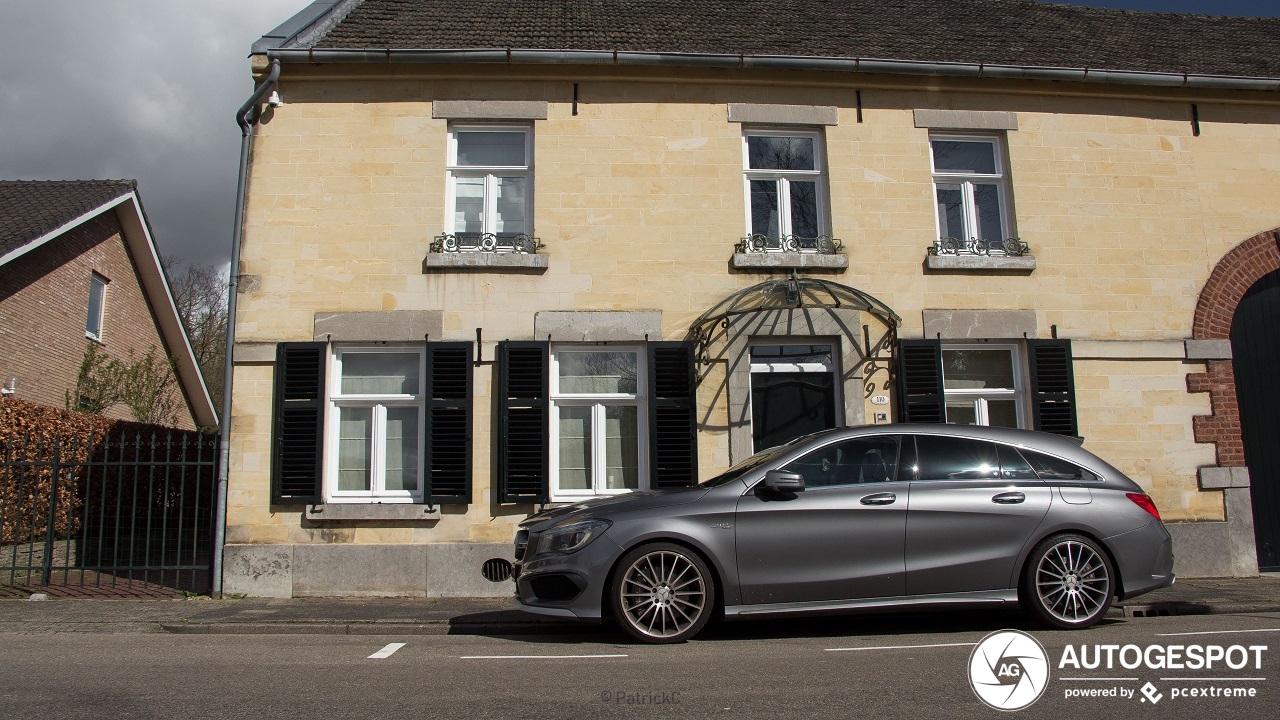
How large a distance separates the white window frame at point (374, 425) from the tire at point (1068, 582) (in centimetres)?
587

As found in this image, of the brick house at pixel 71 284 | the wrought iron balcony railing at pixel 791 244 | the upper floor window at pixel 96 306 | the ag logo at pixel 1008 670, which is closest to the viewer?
the ag logo at pixel 1008 670

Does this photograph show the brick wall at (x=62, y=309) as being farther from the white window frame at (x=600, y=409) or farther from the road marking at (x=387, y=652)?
the road marking at (x=387, y=652)

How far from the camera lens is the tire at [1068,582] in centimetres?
609

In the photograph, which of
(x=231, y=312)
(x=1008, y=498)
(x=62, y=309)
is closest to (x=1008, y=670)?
(x=1008, y=498)

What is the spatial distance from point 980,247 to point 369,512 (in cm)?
→ 730

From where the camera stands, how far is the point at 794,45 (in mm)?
10539

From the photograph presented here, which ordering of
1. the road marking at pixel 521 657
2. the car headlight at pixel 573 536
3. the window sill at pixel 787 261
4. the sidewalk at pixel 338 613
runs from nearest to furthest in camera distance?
the road marking at pixel 521 657 → the car headlight at pixel 573 536 → the sidewalk at pixel 338 613 → the window sill at pixel 787 261

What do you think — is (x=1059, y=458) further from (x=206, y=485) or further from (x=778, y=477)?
(x=206, y=485)

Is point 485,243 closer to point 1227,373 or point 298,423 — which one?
point 298,423

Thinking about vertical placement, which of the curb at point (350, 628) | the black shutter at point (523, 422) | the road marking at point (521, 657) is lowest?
the curb at point (350, 628)

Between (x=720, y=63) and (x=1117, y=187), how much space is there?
4841 mm

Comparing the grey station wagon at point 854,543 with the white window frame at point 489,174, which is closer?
the grey station wagon at point 854,543

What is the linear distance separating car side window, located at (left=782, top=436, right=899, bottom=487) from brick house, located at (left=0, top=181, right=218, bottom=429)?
13428 mm

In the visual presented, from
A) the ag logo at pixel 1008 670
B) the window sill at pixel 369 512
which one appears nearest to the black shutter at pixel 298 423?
the window sill at pixel 369 512
